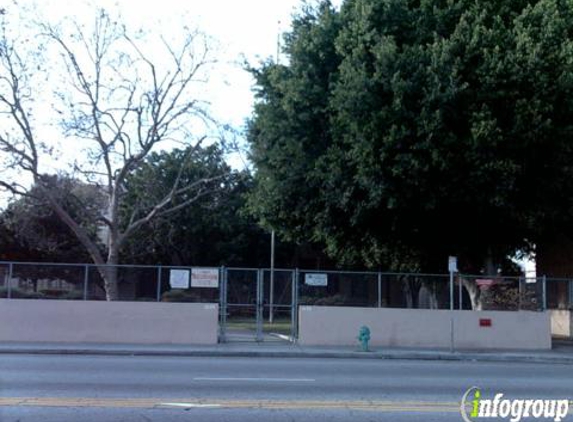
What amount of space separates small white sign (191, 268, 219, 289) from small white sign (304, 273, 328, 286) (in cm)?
279

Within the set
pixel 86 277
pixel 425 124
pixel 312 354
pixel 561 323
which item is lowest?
pixel 312 354

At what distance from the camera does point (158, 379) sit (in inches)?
534

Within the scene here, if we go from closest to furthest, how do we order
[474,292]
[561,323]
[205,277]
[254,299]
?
[205,277], [254,299], [474,292], [561,323]

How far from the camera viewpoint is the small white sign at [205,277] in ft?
75.6

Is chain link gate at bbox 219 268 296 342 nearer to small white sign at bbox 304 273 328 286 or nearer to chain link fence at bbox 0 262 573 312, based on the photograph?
chain link fence at bbox 0 262 573 312

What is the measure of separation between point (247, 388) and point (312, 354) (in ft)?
26.5

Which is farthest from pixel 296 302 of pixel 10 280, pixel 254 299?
pixel 10 280

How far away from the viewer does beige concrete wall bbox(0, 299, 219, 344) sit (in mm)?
22484

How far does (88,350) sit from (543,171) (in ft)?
49.6

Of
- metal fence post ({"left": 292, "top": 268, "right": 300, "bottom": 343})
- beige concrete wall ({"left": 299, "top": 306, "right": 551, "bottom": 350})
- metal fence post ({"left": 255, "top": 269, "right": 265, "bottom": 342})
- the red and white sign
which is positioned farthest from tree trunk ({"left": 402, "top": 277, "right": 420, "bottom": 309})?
metal fence post ({"left": 255, "top": 269, "right": 265, "bottom": 342})

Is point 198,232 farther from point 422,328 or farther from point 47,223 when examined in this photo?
point 422,328

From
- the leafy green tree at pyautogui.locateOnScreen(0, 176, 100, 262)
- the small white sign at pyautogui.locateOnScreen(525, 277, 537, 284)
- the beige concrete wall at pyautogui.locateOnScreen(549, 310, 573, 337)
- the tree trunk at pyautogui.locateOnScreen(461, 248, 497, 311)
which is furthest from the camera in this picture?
the leafy green tree at pyautogui.locateOnScreen(0, 176, 100, 262)

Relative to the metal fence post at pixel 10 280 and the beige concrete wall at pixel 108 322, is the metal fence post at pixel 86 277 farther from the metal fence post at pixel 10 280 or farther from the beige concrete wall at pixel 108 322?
the metal fence post at pixel 10 280

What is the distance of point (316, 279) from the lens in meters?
23.3
